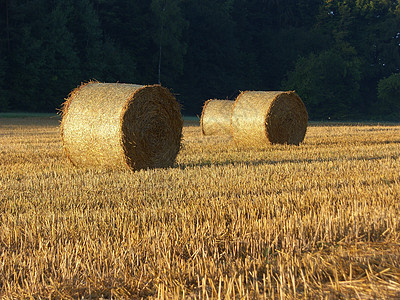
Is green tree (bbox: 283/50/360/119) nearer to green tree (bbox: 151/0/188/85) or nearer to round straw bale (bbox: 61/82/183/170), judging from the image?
green tree (bbox: 151/0/188/85)

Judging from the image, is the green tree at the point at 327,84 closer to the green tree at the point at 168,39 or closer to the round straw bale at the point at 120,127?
the green tree at the point at 168,39

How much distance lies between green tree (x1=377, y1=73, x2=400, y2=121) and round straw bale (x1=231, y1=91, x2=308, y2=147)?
3474 cm

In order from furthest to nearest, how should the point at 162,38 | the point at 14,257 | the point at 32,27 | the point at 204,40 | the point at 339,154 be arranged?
the point at 204,40, the point at 162,38, the point at 32,27, the point at 339,154, the point at 14,257

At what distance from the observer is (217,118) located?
18125mm

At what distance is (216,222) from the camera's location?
186 inches

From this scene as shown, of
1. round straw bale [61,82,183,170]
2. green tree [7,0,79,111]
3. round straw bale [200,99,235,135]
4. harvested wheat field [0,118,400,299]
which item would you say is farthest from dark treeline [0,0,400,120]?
harvested wheat field [0,118,400,299]

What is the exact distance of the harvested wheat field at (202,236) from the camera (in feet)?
10.7

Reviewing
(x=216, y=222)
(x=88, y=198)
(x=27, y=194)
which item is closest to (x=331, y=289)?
(x=216, y=222)

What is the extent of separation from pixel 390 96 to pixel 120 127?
1671 inches

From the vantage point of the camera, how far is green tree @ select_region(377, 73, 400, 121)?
46.2 metres

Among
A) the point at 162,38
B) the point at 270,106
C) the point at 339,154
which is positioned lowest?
the point at 339,154

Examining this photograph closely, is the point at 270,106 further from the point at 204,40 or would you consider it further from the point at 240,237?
the point at 204,40

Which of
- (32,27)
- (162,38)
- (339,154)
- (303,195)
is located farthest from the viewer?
(162,38)

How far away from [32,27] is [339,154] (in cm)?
3255
